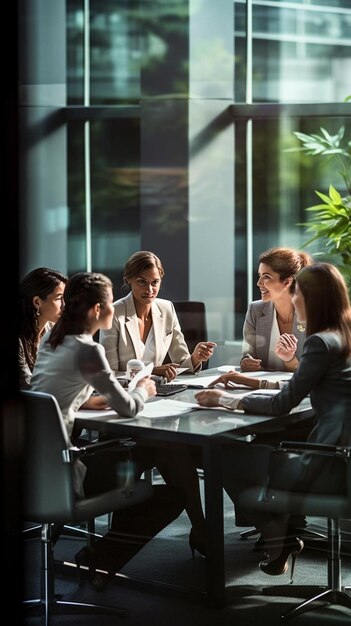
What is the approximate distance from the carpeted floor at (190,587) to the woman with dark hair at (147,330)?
0.60m

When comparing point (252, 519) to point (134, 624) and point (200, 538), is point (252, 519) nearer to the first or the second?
point (200, 538)

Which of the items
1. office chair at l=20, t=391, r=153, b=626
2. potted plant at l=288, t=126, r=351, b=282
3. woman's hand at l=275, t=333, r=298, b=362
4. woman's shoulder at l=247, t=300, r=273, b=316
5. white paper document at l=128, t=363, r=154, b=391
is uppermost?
potted plant at l=288, t=126, r=351, b=282

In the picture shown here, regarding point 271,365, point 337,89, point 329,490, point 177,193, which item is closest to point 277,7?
point 337,89

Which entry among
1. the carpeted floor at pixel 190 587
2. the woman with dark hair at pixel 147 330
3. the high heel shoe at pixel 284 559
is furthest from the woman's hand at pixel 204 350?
the high heel shoe at pixel 284 559

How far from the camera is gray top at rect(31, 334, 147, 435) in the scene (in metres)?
3.11

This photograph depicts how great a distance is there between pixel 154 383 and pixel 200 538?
2.92ft

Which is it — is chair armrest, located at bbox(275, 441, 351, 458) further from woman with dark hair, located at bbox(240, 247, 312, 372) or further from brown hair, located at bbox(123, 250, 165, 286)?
brown hair, located at bbox(123, 250, 165, 286)

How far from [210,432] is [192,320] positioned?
0.40 metres

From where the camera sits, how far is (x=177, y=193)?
122 inches

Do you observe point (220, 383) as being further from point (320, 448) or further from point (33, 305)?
point (33, 305)

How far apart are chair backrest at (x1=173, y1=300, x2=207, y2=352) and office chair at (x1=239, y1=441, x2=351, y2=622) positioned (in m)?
Result: 0.50

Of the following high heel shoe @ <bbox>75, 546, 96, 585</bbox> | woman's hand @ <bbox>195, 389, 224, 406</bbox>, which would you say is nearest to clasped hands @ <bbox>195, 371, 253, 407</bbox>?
woman's hand @ <bbox>195, 389, 224, 406</bbox>

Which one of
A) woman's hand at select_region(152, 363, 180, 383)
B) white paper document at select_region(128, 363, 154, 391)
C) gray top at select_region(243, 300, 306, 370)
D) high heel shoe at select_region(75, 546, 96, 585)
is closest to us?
high heel shoe at select_region(75, 546, 96, 585)

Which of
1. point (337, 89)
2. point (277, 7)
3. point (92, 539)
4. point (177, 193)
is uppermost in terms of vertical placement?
point (277, 7)
